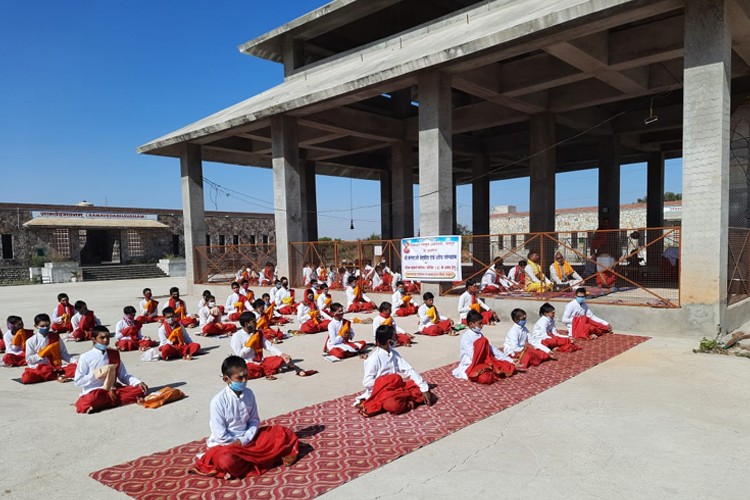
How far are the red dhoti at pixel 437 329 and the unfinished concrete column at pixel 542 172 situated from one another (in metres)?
8.06

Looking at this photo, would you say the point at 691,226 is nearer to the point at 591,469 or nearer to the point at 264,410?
the point at 591,469

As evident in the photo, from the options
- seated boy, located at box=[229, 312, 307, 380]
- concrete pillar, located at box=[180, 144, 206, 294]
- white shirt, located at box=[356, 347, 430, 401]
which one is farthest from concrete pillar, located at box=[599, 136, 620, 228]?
white shirt, located at box=[356, 347, 430, 401]

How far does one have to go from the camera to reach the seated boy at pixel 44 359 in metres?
7.67

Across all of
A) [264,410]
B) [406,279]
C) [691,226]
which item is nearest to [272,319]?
[406,279]

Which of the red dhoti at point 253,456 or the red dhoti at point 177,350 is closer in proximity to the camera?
the red dhoti at point 253,456

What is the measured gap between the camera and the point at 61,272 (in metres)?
30.8

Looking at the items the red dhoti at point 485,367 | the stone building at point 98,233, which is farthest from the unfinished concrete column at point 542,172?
the stone building at point 98,233

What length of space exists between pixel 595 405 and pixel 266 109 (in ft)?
44.6

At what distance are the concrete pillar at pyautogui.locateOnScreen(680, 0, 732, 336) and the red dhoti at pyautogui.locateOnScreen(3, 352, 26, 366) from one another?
12043mm

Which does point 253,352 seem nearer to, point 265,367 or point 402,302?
point 265,367

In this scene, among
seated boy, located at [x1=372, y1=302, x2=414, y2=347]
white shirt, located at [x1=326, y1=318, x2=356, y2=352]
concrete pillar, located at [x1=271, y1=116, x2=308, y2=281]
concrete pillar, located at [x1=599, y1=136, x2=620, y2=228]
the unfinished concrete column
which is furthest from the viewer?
concrete pillar, located at [x1=599, y1=136, x2=620, y2=228]

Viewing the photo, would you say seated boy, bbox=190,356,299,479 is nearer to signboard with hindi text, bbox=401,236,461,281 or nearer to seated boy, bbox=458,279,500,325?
seated boy, bbox=458,279,500,325

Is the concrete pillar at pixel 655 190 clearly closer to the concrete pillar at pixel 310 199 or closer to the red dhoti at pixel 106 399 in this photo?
the concrete pillar at pixel 310 199

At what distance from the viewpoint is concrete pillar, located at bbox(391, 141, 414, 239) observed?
67.8 feet
